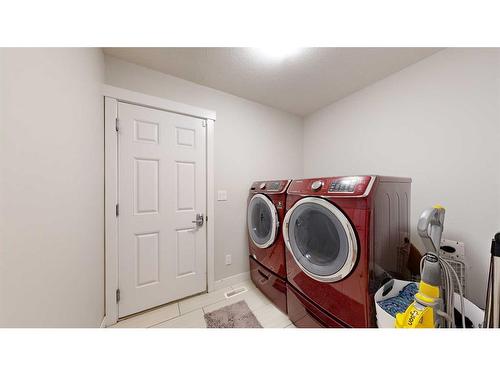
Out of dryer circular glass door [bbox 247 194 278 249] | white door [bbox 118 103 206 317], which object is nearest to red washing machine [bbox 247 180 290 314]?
dryer circular glass door [bbox 247 194 278 249]

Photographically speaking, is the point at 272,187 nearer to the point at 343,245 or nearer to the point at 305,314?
the point at 343,245

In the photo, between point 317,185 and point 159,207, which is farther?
point 159,207

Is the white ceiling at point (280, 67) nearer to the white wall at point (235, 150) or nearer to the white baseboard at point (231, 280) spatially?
the white wall at point (235, 150)

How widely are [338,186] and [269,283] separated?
1146mm

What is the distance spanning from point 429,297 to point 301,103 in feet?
6.68

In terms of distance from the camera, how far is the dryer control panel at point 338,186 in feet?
2.82

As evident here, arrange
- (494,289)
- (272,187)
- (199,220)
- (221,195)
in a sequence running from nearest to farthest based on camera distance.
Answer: (494,289) → (272,187) → (199,220) → (221,195)

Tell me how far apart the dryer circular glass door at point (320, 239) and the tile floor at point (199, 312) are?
58 centimetres

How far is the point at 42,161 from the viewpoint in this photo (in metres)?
0.62

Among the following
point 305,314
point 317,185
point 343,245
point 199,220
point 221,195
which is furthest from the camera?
point 221,195

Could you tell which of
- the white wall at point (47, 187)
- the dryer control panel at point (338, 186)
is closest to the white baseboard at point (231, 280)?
the white wall at point (47, 187)

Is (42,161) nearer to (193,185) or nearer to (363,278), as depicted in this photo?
(193,185)

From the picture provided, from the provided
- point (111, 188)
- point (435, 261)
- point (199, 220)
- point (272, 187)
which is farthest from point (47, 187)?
point (435, 261)

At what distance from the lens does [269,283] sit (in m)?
1.52
